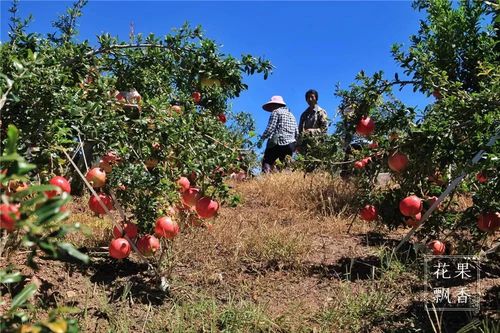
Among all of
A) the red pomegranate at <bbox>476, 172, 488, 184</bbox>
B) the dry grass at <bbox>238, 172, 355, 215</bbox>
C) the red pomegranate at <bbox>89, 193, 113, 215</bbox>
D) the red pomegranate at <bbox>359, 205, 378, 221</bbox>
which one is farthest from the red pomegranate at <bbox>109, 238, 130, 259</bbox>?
the dry grass at <bbox>238, 172, 355, 215</bbox>

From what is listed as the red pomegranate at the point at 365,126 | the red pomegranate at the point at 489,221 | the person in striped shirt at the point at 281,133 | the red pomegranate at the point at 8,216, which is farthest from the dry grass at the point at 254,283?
the person in striped shirt at the point at 281,133

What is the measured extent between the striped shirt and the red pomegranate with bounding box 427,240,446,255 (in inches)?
158

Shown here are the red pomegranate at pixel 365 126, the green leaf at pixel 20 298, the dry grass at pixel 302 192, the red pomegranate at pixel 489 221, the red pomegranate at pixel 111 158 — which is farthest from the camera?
the dry grass at pixel 302 192

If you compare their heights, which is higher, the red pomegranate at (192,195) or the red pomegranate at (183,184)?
the red pomegranate at (183,184)

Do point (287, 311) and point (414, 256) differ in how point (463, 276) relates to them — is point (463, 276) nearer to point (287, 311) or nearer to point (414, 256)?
point (414, 256)

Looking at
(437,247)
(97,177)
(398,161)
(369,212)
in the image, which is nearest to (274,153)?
(369,212)

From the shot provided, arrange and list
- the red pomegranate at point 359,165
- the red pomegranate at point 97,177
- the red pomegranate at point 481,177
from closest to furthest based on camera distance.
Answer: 1. the red pomegranate at point 97,177
2. the red pomegranate at point 481,177
3. the red pomegranate at point 359,165

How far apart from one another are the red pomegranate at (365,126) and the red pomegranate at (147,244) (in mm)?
1339

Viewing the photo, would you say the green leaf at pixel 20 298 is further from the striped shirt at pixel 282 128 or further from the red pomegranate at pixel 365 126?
the striped shirt at pixel 282 128

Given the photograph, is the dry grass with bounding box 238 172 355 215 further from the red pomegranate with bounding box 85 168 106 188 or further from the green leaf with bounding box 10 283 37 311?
the green leaf with bounding box 10 283 37 311

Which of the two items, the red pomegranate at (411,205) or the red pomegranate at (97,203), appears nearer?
Answer: the red pomegranate at (97,203)

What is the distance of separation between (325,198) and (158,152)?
3.00 metres

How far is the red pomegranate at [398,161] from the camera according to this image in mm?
2719

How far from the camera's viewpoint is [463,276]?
10.7 ft
